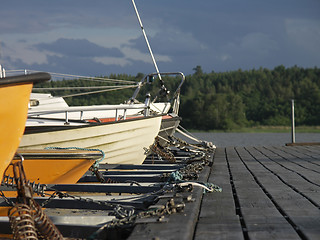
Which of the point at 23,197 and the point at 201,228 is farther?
the point at 23,197

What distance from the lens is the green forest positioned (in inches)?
2021

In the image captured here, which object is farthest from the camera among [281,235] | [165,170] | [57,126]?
[57,126]

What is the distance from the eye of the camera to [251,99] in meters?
56.6

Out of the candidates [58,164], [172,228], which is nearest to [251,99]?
[58,164]

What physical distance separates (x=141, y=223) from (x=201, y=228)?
0.35 m

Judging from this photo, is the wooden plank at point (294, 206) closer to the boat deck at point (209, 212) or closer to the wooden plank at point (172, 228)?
the boat deck at point (209, 212)

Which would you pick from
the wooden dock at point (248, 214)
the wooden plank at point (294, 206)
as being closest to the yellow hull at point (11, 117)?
the wooden dock at point (248, 214)

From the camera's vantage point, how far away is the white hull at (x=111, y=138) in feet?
22.5

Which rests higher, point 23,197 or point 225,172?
point 23,197

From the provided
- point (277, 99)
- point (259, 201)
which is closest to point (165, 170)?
point (259, 201)

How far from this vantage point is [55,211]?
4402 millimetres

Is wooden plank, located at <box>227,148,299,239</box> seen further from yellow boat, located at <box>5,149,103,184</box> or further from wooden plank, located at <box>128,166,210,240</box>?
yellow boat, located at <box>5,149,103,184</box>

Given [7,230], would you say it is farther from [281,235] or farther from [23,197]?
[281,235]

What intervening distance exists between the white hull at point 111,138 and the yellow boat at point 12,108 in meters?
3.68
